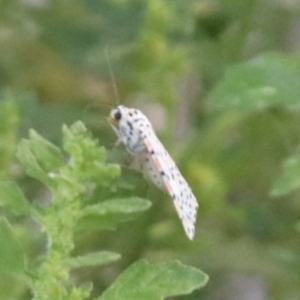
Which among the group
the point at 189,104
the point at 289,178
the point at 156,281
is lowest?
the point at 156,281

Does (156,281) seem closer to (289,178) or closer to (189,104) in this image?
(289,178)

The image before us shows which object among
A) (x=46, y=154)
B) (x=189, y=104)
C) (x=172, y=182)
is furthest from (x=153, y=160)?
(x=189, y=104)

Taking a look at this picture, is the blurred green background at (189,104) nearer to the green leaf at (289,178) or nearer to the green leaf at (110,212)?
the green leaf at (289,178)

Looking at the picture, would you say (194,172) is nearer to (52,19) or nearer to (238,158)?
(238,158)

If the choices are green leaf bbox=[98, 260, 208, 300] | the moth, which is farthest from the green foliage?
the moth

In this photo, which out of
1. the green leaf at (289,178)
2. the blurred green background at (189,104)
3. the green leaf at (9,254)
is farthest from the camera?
the blurred green background at (189,104)

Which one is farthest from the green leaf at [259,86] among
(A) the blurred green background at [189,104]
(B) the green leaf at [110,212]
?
(B) the green leaf at [110,212]
